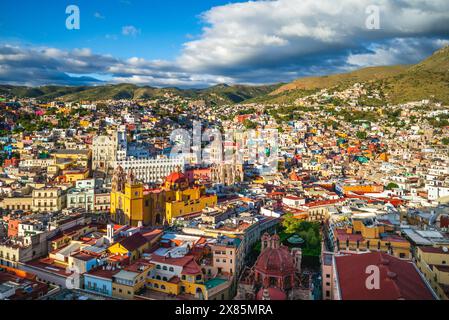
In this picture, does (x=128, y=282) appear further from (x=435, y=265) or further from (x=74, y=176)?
(x=74, y=176)

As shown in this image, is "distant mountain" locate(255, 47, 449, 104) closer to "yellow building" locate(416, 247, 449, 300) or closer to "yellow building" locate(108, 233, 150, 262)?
"yellow building" locate(416, 247, 449, 300)

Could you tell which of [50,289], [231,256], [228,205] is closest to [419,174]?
[228,205]

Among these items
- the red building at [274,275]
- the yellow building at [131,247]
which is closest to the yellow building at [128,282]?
the yellow building at [131,247]

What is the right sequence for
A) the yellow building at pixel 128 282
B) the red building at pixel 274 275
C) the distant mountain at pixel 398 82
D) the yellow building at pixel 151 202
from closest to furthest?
the yellow building at pixel 128 282 < the red building at pixel 274 275 < the yellow building at pixel 151 202 < the distant mountain at pixel 398 82

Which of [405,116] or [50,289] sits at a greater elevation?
[405,116]

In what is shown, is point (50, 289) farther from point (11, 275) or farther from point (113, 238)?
point (113, 238)

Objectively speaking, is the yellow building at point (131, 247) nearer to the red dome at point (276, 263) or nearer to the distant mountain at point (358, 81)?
the red dome at point (276, 263)
